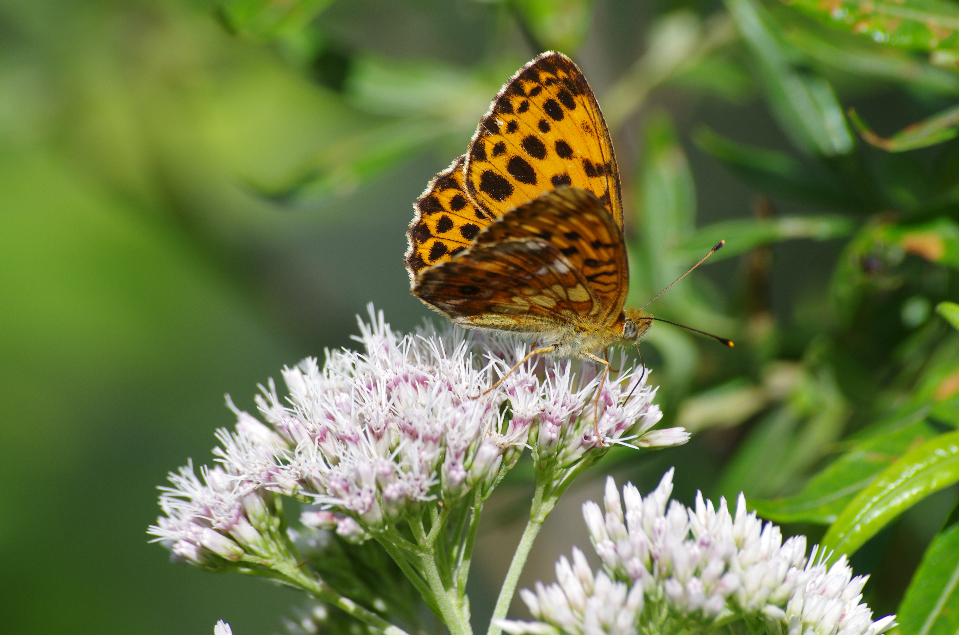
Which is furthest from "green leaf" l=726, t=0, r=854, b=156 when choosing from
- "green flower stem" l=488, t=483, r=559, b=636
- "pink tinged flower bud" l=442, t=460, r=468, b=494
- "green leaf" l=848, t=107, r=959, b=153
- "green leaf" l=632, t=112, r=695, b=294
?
"pink tinged flower bud" l=442, t=460, r=468, b=494

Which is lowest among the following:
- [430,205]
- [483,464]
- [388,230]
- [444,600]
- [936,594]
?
[936,594]

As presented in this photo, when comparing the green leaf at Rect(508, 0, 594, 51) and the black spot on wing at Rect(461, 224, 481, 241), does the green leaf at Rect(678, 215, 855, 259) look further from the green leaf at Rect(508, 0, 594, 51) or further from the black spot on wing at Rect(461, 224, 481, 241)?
the green leaf at Rect(508, 0, 594, 51)

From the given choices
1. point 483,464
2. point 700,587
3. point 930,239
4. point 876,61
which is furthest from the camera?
point 876,61

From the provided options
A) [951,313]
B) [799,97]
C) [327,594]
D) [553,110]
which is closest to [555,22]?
[553,110]

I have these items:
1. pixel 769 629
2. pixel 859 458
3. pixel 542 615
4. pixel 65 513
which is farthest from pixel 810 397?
pixel 65 513

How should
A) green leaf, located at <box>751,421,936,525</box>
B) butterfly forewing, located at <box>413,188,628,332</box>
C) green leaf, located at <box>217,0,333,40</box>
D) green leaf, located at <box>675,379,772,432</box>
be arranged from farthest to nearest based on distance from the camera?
green leaf, located at <box>675,379,772,432</box> → green leaf, located at <box>217,0,333,40</box> → butterfly forewing, located at <box>413,188,628,332</box> → green leaf, located at <box>751,421,936,525</box>

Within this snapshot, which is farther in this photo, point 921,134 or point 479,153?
point 479,153

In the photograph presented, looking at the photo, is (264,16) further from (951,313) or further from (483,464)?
(951,313)

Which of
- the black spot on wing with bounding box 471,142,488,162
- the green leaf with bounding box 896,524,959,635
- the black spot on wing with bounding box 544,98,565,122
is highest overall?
the black spot on wing with bounding box 544,98,565,122

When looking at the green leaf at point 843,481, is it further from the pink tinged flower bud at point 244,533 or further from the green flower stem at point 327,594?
the pink tinged flower bud at point 244,533
